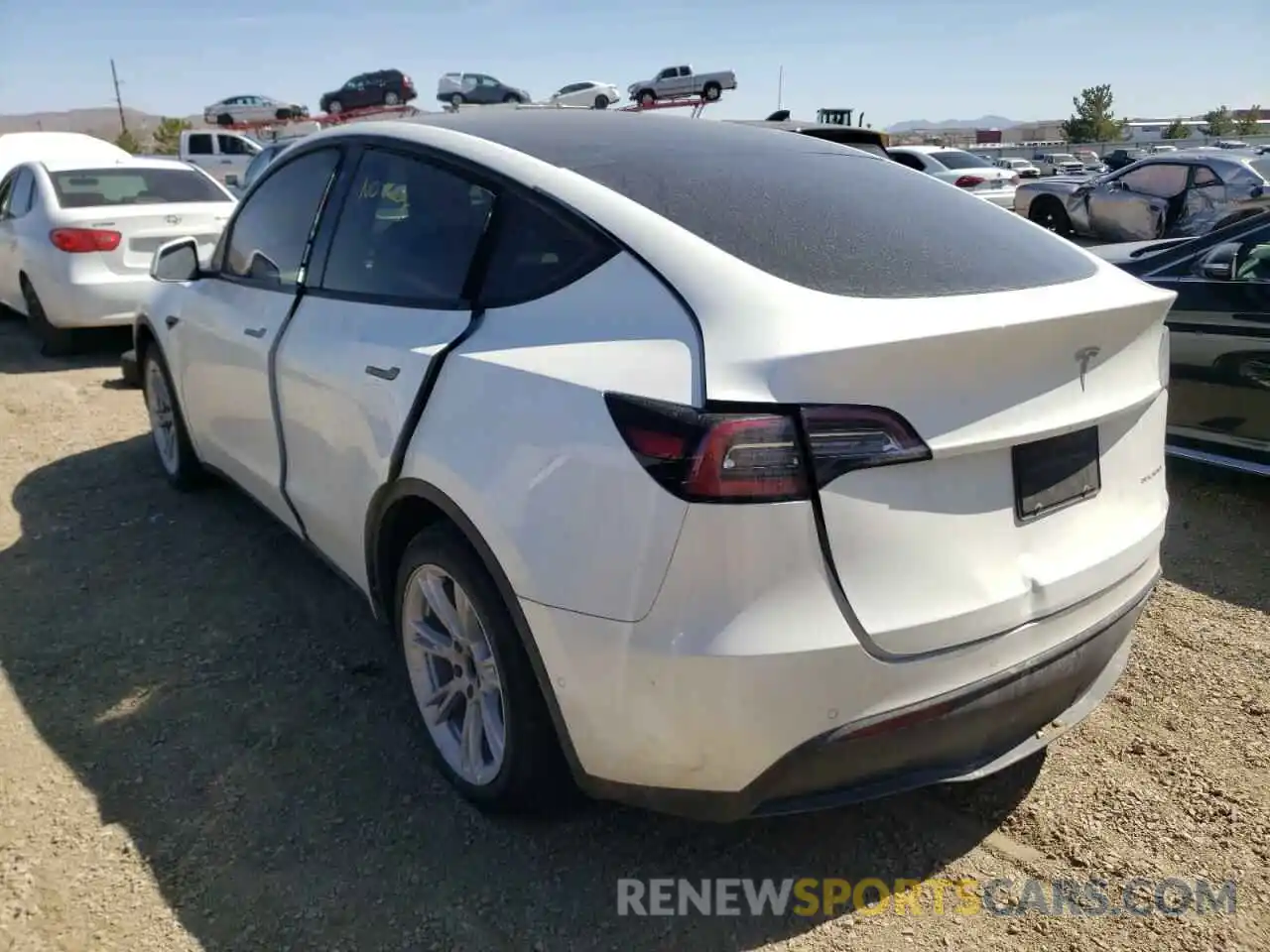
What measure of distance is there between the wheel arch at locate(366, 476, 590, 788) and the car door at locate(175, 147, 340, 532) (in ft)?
2.66

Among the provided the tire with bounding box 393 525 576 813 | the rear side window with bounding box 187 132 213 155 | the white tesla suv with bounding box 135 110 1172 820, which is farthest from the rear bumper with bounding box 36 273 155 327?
the rear side window with bounding box 187 132 213 155

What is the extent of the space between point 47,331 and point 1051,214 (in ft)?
46.9

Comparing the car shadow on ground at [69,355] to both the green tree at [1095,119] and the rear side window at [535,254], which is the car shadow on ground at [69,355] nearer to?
the rear side window at [535,254]

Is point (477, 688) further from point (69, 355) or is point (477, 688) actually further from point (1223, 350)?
point (69, 355)

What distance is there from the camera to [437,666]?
271cm

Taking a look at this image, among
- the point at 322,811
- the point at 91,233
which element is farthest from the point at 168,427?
the point at 91,233

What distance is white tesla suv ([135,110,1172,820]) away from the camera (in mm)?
1828

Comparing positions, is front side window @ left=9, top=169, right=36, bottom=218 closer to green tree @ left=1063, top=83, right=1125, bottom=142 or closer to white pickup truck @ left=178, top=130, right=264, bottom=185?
white pickup truck @ left=178, top=130, right=264, bottom=185

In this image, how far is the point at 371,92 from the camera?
109 feet

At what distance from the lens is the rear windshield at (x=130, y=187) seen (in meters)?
7.96

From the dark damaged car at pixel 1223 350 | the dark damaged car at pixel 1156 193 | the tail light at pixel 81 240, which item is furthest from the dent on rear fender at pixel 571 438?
the dark damaged car at pixel 1156 193

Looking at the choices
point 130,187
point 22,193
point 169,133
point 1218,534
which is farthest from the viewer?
point 169,133

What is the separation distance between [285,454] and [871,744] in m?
2.21

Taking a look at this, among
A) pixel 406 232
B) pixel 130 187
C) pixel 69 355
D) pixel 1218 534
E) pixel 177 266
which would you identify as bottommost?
pixel 1218 534
